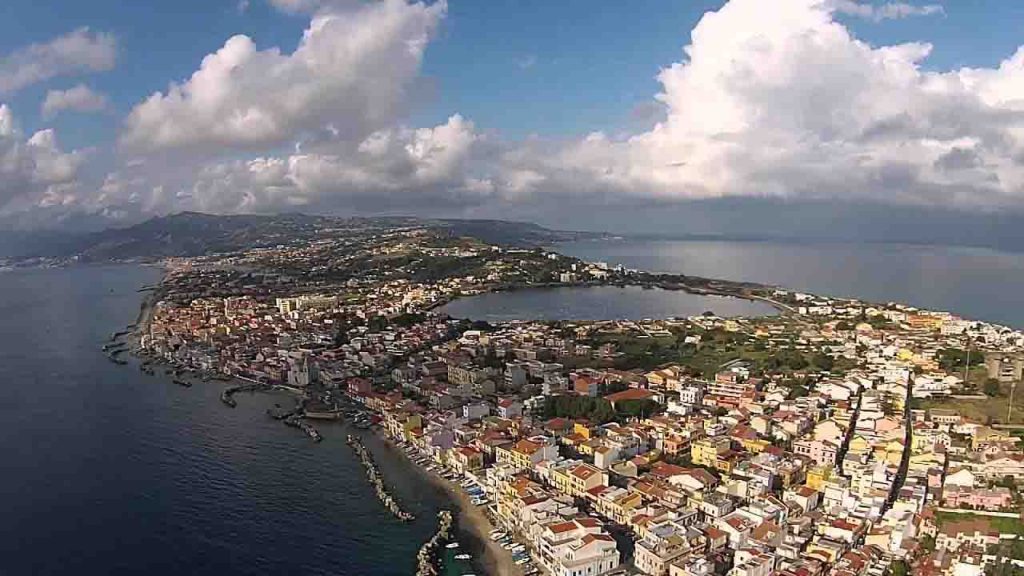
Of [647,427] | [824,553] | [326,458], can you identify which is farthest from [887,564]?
[326,458]

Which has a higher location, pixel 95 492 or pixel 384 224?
pixel 384 224

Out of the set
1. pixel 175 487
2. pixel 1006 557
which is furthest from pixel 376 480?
pixel 1006 557

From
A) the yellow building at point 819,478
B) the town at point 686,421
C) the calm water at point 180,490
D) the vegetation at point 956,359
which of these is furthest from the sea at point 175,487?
the vegetation at point 956,359

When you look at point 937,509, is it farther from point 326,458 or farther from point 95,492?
point 95,492

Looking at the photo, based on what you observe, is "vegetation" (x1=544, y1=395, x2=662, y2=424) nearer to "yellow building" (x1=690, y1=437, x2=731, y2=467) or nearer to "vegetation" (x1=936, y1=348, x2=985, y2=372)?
"yellow building" (x1=690, y1=437, x2=731, y2=467)

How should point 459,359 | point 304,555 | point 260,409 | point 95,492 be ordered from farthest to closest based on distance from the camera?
point 459,359 < point 260,409 < point 95,492 < point 304,555

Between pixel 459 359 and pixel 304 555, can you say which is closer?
pixel 304 555

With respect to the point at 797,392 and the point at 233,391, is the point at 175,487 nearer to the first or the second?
the point at 233,391

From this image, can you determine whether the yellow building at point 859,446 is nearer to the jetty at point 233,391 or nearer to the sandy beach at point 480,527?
the sandy beach at point 480,527
